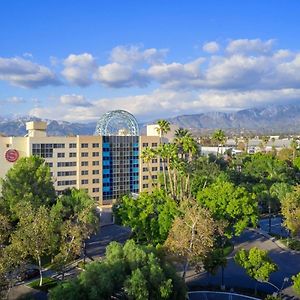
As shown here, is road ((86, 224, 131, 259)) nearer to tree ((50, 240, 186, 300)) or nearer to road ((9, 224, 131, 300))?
road ((9, 224, 131, 300))

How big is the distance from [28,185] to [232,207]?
29037mm

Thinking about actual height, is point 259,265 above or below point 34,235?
below

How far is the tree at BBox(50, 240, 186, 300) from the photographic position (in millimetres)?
29328

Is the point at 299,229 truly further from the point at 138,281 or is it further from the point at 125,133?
the point at 125,133

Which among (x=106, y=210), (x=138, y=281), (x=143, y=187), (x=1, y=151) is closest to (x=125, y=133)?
(x=143, y=187)

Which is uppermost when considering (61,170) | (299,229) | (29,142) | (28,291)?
(29,142)

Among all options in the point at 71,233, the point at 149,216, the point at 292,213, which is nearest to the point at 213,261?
the point at 149,216

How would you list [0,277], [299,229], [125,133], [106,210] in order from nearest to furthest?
[0,277] → [299,229] → [106,210] → [125,133]

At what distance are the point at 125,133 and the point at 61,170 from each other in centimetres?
1688

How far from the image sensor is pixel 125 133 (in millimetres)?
93062

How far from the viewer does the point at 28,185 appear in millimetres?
59750

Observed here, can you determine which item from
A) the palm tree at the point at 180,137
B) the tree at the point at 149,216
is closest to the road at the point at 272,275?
the tree at the point at 149,216

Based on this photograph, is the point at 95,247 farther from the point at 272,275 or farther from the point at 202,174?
the point at 202,174

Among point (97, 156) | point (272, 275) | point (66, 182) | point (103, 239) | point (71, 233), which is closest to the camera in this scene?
point (71, 233)
